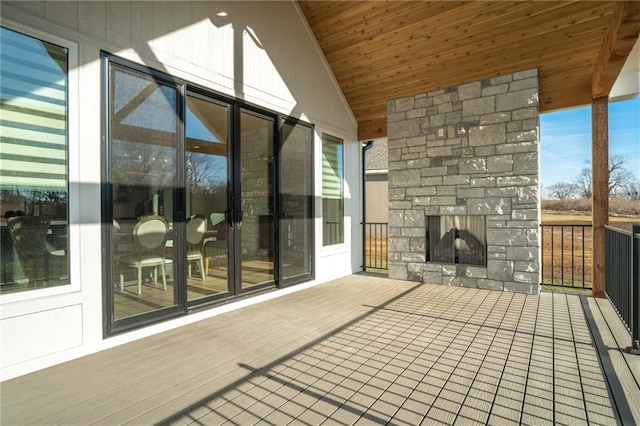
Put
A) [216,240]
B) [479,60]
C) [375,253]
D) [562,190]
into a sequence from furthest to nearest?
[562,190], [375,253], [479,60], [216,240]

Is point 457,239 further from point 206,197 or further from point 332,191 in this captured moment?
point 206,197

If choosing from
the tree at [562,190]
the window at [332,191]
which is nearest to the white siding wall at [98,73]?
the window at [332,191]

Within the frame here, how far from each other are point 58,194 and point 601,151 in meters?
5.75

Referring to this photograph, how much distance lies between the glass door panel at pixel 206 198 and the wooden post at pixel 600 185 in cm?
454

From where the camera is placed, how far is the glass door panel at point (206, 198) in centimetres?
345

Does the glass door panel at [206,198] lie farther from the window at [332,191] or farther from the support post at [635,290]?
the support post at [635,290]

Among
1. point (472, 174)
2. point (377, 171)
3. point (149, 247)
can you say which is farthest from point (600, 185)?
point (377, 171)

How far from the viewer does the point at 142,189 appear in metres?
3.01

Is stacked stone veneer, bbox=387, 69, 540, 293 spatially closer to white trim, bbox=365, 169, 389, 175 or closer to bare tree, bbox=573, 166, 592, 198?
bare tree, bbox=573, 166, 592, 198

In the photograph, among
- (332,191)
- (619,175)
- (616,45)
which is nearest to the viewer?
(616,45)

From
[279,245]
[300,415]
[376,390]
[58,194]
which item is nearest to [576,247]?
[279,245]

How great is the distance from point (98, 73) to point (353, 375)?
3007 millimetres

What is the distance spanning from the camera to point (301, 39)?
5066 mm

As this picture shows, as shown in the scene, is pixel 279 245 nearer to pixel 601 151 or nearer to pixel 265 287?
pixel 265 287
